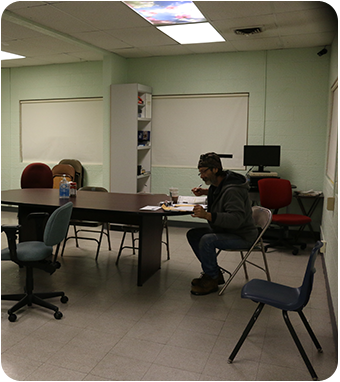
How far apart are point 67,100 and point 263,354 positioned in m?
6.33

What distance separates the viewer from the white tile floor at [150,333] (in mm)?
2434

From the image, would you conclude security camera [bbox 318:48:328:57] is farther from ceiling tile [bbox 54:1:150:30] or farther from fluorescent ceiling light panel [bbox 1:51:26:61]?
fluorescent ceiling light panel [bbox 1:51:26:61]

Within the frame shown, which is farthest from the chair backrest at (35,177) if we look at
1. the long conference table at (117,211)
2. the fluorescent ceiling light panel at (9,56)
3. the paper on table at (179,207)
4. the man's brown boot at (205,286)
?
the man's brown boot at (205,286)

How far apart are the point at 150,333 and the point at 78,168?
198 inches

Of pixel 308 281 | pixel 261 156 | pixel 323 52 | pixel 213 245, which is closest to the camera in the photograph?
pixel 308 281

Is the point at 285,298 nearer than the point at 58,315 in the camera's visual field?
Yes

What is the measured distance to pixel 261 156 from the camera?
19.4 ft

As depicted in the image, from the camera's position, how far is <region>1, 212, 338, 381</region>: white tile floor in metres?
2.43

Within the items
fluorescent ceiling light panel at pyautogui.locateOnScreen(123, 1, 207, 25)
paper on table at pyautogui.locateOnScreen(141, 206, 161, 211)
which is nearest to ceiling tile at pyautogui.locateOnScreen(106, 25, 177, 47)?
fluorescent ceiling light panel at pyautogui.locateOnScreen(123, 1, 207, 25)

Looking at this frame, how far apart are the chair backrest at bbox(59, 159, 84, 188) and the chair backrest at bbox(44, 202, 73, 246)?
4.27m

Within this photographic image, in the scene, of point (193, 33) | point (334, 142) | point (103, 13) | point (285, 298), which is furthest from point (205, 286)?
point (193, 33)

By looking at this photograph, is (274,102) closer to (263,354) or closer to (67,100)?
(67,100)

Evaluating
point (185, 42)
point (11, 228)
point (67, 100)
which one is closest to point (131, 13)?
point (185, 42)

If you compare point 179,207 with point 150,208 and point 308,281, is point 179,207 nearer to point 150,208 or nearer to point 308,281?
point 150,208
